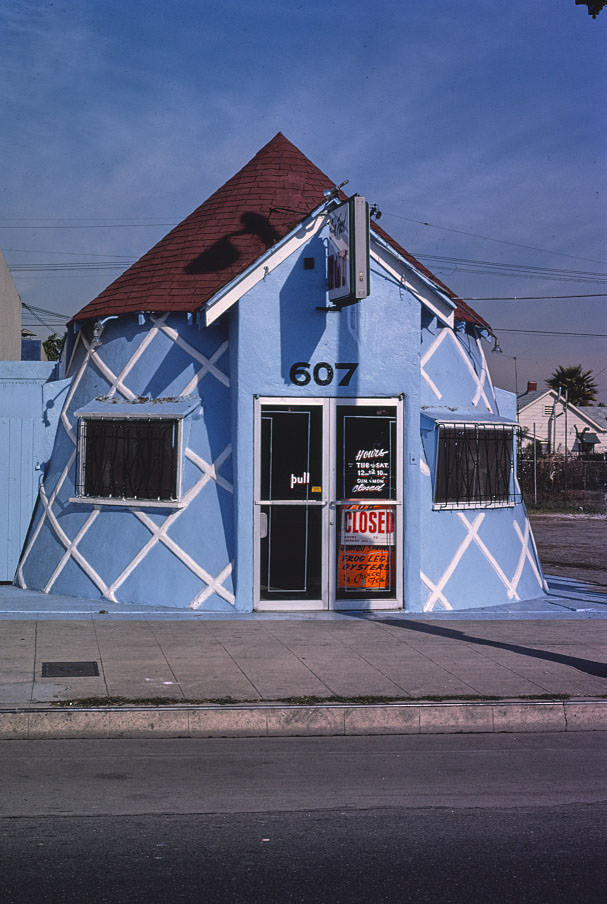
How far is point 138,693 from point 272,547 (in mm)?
4250

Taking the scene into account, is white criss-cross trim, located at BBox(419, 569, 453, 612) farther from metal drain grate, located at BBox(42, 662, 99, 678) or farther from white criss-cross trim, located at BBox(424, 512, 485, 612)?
metal drain grate, located at BBox(42, 662, 99, 678)

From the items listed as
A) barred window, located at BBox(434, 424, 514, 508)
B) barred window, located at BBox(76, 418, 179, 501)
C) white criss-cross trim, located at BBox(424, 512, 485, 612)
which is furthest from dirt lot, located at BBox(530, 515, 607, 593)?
barred window, located at BBox(76, 418, 179, 501)

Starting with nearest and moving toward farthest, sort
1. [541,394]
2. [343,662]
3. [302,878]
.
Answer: [302,878] < [343,662] < [541,394]

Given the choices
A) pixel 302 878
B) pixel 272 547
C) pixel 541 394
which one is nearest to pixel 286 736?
pixel 302 878

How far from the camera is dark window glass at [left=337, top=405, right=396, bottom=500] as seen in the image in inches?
487

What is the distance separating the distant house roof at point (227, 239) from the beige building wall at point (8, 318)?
269 inches

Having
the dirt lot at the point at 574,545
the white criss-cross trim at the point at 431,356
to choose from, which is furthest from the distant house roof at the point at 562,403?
the white criss-cross trim at the point at 431,356

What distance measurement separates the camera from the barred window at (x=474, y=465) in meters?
12.9

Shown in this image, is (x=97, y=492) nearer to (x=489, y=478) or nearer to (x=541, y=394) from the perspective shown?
(x=489, y=478)

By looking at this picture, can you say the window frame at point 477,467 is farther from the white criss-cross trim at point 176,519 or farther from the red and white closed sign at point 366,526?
the white criss-cross trim at point 176,519

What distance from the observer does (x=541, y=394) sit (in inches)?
2327

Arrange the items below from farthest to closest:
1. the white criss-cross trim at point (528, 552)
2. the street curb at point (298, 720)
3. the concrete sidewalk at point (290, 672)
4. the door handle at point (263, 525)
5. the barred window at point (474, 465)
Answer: the white criss-cross trim at point (528, 552) → the barred window at point (474, 465) → the door handle at point (263, 525) → the concrete sidewalk at point (290, 672) → the street curb at point (298, 720)

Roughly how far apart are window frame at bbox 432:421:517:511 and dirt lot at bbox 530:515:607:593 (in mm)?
→ 3261

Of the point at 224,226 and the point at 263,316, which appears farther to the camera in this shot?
the point at 224,226
